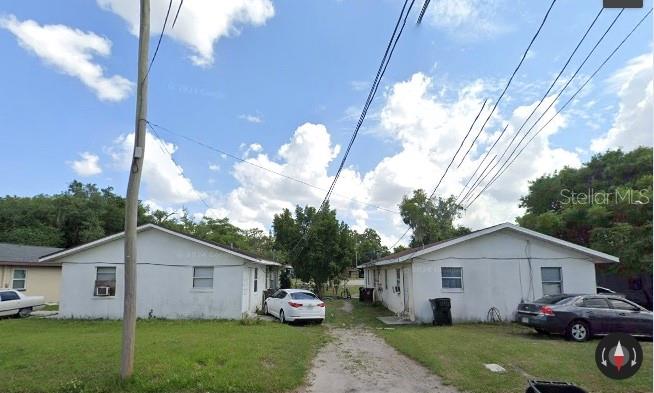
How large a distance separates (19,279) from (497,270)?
2562 cm

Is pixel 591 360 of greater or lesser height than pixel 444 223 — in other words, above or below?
below

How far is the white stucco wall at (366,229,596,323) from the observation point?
17.9 meters

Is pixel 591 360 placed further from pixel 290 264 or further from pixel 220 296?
pixel 290 264

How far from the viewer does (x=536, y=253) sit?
719 inches

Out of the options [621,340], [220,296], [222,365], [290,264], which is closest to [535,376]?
[621,340]

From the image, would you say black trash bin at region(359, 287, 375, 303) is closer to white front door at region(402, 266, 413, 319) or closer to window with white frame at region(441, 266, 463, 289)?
white front door at region(402, 266, 413, 319)

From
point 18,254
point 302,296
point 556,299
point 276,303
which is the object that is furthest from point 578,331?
point 18,254

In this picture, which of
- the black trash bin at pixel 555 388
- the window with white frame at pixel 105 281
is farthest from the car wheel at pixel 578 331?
the window with white frame at pixel 105 281

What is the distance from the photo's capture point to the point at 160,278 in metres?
19.2

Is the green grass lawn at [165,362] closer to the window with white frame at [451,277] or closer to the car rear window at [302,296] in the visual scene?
the car rear window at [302,296]

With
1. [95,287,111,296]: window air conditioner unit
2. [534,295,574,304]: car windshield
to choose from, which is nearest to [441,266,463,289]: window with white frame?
[534,295,574,304]: car windshield

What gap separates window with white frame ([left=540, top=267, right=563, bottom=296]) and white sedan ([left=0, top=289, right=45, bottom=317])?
73.0 feet

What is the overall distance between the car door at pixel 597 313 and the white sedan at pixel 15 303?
22062mm

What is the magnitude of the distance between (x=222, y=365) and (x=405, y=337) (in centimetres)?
667
